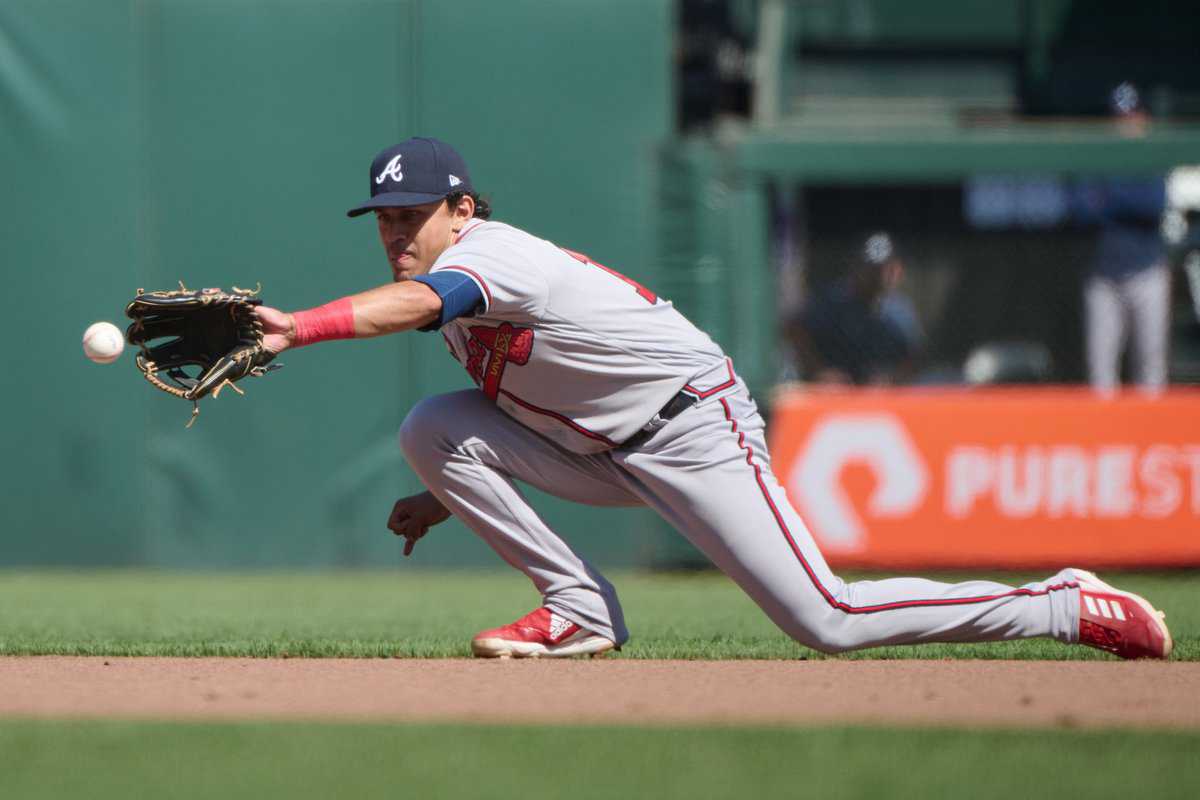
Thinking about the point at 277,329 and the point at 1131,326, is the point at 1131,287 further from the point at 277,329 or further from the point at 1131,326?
the point at 277,329

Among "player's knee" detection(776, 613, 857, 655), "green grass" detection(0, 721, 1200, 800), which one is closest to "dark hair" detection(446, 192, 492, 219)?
"player's knee" detection(776, 613, 857, 655)

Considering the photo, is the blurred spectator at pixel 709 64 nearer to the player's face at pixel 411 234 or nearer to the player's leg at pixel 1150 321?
the player's leg at pixel 1150 321

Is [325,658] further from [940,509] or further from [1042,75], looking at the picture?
[1042,75]

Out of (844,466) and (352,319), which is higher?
(352,319)

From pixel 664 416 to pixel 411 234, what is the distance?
2.76 feet

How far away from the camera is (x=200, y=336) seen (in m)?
3.98

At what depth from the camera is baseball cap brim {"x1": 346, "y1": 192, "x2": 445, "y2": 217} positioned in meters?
4.37

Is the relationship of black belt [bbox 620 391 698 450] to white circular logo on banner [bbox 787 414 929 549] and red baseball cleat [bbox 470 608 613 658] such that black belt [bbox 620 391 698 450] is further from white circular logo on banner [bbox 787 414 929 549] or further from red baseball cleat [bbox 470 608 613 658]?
white circular logo on banner [bbox 787 414 929 549]

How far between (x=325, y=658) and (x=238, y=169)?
4.58m

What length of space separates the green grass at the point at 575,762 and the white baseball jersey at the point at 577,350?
132 cm

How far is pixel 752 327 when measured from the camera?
8531 mm

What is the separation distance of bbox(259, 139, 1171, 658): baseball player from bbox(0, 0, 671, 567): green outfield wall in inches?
148

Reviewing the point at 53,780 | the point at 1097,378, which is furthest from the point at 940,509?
the point at 53,780

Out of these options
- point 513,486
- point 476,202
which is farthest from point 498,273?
point 513,486
